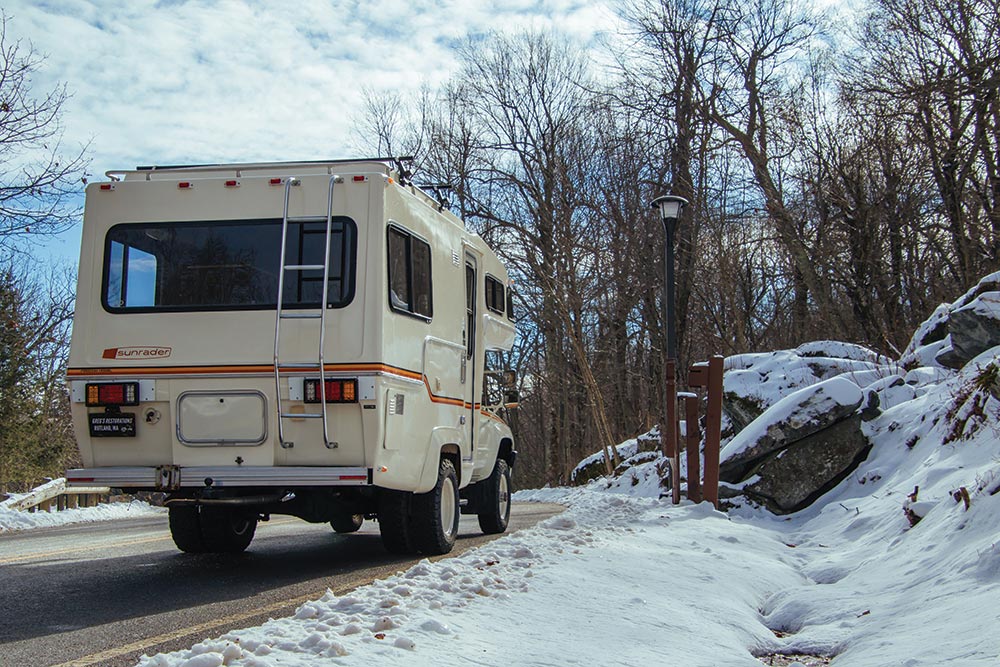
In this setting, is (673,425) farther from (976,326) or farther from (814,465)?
(976,326)

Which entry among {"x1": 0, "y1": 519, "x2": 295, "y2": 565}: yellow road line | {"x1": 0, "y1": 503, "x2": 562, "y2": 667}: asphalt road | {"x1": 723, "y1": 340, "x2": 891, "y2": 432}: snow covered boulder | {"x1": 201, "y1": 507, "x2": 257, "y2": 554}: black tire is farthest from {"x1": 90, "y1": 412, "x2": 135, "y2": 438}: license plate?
{"x1": 723, "y1": 340, "x2": 891, "y2": 432}: snow covered boulder

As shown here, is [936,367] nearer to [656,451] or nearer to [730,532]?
[730,532]

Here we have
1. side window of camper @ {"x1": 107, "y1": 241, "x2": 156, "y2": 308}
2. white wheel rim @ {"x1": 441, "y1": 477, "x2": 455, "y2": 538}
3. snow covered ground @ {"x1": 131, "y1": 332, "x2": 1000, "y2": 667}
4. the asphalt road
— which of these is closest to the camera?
snow covered ground @ {"x1": 131, "y1": 332, "x2": 1000, "y2": 667}

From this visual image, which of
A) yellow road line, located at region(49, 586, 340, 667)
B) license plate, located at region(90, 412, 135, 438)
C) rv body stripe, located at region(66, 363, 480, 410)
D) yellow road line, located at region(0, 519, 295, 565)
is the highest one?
rv body stripe, located at region(66, 363, 480, 410)

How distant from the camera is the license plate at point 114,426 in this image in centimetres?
735

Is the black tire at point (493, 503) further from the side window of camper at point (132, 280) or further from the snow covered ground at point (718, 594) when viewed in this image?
the side window of camper at point (132, 280)

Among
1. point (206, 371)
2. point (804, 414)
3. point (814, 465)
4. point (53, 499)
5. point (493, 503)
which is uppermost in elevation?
point (206, 371)

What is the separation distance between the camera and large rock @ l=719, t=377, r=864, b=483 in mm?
11125

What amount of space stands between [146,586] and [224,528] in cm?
198

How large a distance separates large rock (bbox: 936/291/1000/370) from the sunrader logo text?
874cm

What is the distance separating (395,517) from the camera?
8.52 meters

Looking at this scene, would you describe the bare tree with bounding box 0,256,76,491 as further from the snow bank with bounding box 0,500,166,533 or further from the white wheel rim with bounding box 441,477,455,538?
the white wheel rim with bounding box 441,477,455,538

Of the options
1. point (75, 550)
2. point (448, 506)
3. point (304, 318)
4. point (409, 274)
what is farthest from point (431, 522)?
point (75, 550)

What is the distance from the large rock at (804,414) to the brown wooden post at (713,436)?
569 mm
